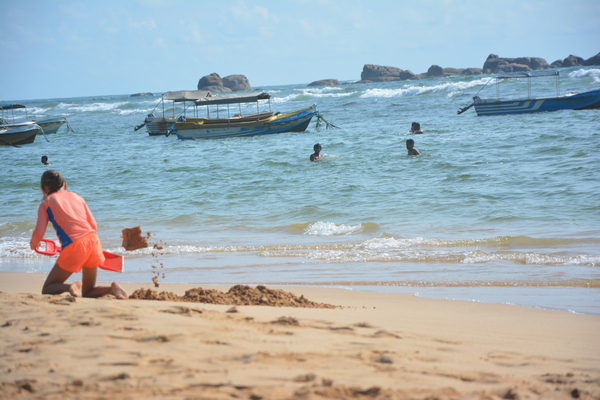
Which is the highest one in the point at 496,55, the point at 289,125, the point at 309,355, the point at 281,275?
the point at 496,55

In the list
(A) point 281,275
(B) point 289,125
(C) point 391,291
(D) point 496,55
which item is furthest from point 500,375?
(D) point 496,55

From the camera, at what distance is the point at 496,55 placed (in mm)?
96812

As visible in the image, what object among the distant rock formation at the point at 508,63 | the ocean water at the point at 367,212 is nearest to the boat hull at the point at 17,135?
the ocean water at the point at 367,212

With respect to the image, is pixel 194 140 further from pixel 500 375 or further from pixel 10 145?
pixel 500 375

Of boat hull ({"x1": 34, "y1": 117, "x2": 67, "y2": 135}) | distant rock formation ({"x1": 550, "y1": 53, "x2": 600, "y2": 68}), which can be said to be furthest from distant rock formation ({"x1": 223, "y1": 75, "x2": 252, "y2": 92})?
boat hull ({"x1": 34, "y1": 117, "x2": 67, "y2": 135})

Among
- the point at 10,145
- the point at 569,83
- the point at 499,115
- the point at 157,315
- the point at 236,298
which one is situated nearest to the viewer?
the point at 157,315

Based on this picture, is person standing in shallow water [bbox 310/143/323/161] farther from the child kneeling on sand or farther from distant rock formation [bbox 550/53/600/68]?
distant rock formation [bbox 550/53/600/68]

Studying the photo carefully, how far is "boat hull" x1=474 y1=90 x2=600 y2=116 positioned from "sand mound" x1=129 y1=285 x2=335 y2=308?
22731 millimetres

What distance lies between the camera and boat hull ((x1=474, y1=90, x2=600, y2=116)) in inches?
930

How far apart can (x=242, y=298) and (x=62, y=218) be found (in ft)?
5.31

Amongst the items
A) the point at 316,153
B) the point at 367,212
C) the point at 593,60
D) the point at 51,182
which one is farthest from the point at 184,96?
the point at 593,60

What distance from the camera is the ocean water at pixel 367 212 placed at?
6.26m

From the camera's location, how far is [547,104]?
24234 mm

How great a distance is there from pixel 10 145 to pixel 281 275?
2606 centimetres
